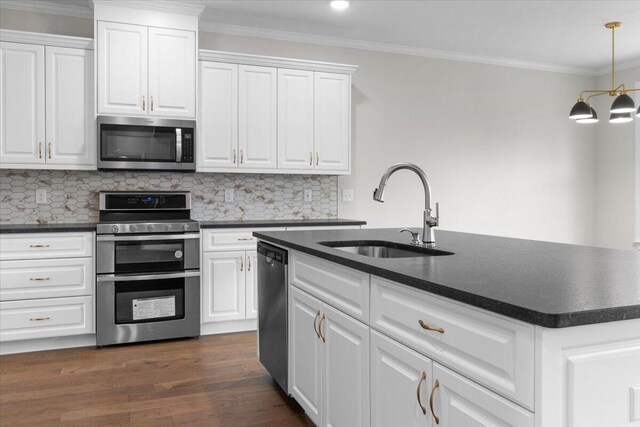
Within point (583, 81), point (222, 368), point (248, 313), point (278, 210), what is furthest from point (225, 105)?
point (583, 81)

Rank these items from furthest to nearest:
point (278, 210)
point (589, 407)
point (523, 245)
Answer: point (278, 210)
point (523, 245)
point (589, 407)

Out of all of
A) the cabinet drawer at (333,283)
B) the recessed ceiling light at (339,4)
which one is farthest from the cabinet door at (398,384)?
the recessed ceiling light at (339,4)

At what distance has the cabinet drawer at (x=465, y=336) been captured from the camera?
3.68 ft

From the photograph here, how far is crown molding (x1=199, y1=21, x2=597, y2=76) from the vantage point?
4613 mm

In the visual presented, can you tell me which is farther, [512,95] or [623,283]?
[512,95]

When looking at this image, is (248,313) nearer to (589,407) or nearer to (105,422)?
(105,422)

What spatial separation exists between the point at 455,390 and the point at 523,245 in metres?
1.17

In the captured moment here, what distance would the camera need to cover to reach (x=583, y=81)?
6.20 m

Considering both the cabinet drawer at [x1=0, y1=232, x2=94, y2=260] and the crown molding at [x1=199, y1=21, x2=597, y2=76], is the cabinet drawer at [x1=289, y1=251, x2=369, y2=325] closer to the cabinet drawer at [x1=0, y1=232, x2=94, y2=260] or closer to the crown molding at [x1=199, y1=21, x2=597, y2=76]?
the cabinet drawer at [x1=0, y1=232, x2=94, y2=260]

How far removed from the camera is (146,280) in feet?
12.5

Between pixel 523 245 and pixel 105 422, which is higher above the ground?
pixel 523 245

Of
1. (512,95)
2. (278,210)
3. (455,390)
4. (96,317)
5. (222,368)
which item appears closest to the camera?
(455,390)

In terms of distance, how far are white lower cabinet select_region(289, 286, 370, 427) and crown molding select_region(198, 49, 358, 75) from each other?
2.43 meters

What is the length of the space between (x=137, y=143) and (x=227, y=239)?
101cm
